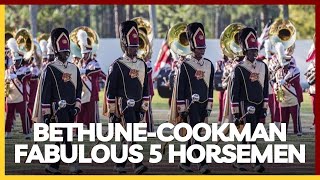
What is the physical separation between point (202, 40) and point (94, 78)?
20.0ft

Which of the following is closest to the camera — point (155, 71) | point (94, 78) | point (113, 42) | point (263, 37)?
point (94, 78)

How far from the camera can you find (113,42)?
44.0m

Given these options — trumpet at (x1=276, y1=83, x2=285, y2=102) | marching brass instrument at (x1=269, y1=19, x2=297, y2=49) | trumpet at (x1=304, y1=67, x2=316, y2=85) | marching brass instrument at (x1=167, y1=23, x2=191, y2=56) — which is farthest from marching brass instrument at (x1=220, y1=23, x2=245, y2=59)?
marching brass instrument at (x1=269, y1=19, x2=297, y2=49)

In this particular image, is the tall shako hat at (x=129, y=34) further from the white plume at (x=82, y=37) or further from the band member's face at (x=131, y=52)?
the white plume at (x=82, y=37)

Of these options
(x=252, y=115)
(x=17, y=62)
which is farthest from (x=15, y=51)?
(x=252, y=115)

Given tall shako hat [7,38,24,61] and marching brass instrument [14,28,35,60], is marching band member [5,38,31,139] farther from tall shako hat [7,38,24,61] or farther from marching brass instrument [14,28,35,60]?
marching brass instrument [14,28,35,60]

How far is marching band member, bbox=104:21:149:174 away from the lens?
18.1 m

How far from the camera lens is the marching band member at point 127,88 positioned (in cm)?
1812

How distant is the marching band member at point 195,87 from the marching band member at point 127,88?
0.49 m

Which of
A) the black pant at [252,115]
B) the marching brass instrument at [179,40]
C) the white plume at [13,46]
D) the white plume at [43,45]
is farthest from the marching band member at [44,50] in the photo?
the black pant at [252,115]

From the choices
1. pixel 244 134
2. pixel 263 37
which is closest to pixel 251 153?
pixel 244 134

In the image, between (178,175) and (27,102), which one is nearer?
(178,175)

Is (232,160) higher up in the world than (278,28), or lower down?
lower down

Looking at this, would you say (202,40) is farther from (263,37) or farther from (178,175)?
(263,37)
